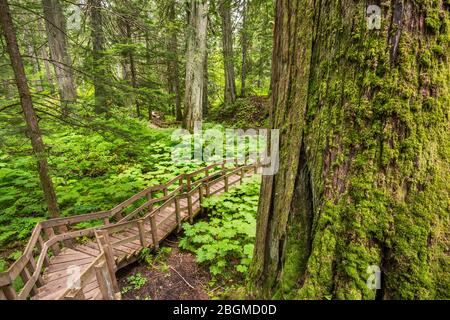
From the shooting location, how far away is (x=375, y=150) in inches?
52.4

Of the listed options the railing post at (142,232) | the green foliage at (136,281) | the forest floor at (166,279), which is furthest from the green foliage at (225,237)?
the green foliage at (136,281)

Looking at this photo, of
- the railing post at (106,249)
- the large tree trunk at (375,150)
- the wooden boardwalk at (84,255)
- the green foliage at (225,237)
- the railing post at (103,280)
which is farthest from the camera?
the green foliage at (225,237)

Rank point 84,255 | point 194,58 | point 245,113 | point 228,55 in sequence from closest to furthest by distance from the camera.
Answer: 1. point 84,255
2. point 194,58
3. point 245,113
4. point 228,55

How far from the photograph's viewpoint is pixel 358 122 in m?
1.36

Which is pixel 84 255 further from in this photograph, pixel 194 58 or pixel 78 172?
pixel 194 58

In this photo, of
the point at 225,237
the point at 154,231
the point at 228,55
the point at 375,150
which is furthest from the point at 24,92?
the point at 228,55

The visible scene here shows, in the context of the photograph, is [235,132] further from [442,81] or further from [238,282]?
[442,81]

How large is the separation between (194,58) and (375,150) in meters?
11.2

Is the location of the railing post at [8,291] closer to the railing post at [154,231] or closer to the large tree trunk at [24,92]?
the large tree trunk at [24,92]

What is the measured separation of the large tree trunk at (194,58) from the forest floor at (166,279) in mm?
7768

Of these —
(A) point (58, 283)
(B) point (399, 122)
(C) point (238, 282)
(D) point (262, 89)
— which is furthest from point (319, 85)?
(D) point (262, 89)

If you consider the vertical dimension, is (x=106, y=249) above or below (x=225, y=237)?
above

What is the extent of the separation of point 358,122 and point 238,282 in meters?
4.51

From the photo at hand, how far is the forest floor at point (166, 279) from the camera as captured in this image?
4.70 m
